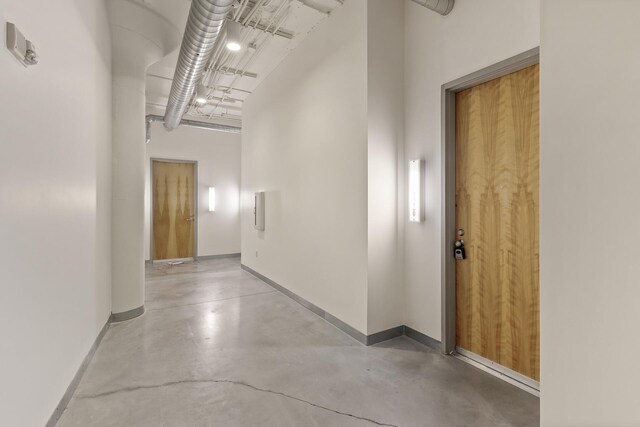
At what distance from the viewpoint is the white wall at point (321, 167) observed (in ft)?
10.2

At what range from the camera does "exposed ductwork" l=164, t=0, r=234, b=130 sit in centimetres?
251

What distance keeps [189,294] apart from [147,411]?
286 centimetres

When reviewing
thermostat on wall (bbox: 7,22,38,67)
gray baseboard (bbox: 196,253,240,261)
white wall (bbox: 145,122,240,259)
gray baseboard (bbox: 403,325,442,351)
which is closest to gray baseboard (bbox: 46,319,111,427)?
thermostat on wall (bbox: 7,22,38,67)

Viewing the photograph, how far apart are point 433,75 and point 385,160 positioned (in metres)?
0.90

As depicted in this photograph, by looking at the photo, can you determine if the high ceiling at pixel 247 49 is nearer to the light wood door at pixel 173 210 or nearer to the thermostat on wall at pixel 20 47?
Result: the light wood door at pixel 173 210

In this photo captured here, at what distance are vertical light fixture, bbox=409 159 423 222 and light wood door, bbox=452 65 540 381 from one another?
337 millimetres

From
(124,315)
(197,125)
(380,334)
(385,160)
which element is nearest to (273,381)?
(380,334)

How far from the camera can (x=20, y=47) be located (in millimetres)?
1470

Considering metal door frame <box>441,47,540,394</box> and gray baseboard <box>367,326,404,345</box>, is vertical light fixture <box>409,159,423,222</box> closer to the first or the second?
metal door frame <box>441,47,540,394</box>

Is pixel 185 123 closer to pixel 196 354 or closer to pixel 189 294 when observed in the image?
pixel 189 294

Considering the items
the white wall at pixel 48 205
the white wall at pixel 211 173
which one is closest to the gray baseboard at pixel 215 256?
the white wall at pixel 211 173

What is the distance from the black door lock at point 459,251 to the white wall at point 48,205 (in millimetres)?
3026

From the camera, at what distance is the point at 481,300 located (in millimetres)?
2645

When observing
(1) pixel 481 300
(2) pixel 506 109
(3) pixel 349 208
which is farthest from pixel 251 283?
(2) pixel 506 109
